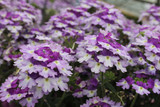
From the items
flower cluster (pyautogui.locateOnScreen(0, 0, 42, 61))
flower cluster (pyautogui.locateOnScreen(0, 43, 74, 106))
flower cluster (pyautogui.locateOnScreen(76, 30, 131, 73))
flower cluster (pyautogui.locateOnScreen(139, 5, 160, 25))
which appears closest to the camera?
flower cluster (pyautogui.locateOnScreen(0, 43, 74, 106))

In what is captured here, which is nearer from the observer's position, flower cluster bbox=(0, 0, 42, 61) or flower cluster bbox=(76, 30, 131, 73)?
flower cluster bbox=(76, 30, 131, 73)

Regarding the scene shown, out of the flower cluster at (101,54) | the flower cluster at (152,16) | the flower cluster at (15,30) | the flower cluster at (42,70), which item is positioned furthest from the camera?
the flower cluster at (152,16)

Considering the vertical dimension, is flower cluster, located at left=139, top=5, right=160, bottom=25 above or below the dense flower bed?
above

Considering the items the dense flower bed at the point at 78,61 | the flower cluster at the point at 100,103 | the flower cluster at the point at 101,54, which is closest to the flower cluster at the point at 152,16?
the dense flower bed at the point at 78,61

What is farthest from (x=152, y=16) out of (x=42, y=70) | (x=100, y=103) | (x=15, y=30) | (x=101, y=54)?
(x=42, y=70)

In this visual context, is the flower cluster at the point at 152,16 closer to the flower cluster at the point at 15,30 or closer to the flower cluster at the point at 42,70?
the flower cluster at the point at 15,30

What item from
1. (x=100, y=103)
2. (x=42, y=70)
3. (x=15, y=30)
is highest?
(x=42, y=70)

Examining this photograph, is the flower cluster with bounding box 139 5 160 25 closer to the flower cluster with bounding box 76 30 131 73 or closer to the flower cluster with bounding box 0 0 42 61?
the flower cluster with bounding box 76 30 131 73

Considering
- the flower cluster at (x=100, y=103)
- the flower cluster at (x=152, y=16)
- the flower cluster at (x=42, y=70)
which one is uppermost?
the flower cluster at (x=152, y=16)

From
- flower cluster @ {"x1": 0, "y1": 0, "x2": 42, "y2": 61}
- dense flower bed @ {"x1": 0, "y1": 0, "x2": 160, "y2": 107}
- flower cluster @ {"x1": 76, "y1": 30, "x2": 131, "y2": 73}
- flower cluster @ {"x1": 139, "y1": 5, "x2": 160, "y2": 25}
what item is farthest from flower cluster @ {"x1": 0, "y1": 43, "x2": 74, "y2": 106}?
flower cluster @ {"x1": 139, "y1": 5, "x2": 160, "y2": 25}

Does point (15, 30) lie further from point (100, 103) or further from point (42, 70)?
point (100, 103)

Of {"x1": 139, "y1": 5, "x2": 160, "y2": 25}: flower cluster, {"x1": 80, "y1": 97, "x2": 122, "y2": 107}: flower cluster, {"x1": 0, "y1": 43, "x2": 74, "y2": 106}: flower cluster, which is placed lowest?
{"x1": 80, "y1": 97, "x2": 122, "y2": 107}: flower cluster

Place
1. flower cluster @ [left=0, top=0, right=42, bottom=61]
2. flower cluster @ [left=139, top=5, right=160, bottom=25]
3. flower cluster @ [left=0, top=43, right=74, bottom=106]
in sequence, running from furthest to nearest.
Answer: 1. flower cluster @ [left=139, top=5, right=160, bottom=25]
2. flower cluster @ [left=0, top=0, right=42, bottom=61]
3. flower cluster @ [left=0, top=43, right=74, bottom=106]
